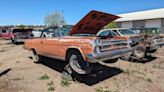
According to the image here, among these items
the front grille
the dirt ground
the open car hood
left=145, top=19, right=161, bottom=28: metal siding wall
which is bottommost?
the dirt ground

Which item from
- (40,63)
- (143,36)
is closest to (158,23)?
(143,36)

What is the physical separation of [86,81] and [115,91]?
1.27m

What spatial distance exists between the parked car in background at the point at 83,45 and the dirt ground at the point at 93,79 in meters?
0.60

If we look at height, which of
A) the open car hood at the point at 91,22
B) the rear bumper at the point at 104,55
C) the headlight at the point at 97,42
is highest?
the open car hood at the point at 91,22

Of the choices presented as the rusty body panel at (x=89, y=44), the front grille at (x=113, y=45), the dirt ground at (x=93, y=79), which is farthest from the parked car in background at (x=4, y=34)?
the front grille at (x=113, y=45)

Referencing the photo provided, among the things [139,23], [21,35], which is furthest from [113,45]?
[139,23]

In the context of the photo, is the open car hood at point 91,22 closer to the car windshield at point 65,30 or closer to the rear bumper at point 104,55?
the car windshield at point 65,30

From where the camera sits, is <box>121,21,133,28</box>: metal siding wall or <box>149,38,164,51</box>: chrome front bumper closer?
<box>149,38,164,51</box>: chrome front bumper

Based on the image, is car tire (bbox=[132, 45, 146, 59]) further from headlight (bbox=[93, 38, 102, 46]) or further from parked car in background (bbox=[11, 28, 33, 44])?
parked car in background (bbox=[11, 28, 33, 44])

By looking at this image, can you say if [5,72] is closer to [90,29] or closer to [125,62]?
[90,29]

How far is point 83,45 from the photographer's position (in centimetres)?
580

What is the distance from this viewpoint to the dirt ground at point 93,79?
233 inches

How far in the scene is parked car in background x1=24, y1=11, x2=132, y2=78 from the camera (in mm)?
5680

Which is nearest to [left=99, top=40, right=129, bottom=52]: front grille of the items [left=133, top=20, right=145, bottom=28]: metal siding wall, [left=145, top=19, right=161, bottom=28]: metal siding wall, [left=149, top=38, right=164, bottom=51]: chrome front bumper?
[left=149, top=38, right=164, bottom=51]: chrome front bumper
